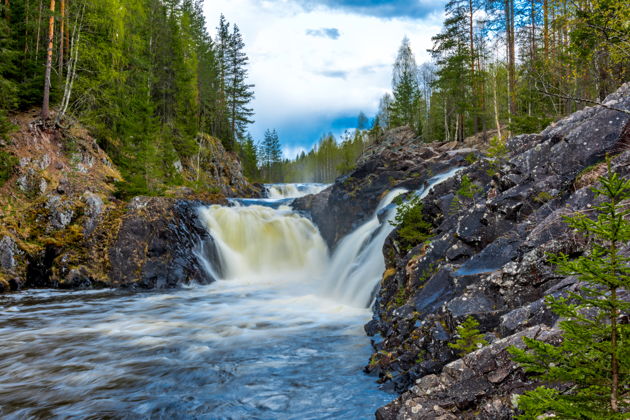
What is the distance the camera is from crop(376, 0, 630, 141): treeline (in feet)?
19.5

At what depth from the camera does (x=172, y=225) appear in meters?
16.0

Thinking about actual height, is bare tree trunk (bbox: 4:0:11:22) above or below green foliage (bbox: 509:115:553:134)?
above

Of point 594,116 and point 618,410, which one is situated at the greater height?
point 594,116

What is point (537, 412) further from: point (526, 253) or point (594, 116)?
point (594, 116)

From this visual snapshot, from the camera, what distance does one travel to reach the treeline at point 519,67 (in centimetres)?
595

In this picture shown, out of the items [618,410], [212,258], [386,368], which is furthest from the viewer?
[212,258]

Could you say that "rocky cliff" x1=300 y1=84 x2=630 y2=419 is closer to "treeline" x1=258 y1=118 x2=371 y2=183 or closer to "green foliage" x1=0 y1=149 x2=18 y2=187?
"green foliage" x1=0 y1=149 x2=18 y2=187

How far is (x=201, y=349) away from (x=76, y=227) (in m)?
9.97

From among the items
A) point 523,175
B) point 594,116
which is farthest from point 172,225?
point 594,116

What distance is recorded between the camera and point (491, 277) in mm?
5562

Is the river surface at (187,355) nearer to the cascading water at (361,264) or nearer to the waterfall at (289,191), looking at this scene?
the cascading water at (361,264)

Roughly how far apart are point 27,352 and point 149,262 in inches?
277

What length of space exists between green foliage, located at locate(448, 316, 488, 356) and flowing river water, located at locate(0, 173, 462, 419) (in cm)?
151

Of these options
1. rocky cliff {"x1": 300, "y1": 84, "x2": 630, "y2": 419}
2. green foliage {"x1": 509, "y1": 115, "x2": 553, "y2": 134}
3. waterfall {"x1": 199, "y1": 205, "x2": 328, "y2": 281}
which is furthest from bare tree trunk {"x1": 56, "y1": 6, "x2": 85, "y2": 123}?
green foliage {"x1": 509, "y1": 115, "x2": 553, "y2": 134}
